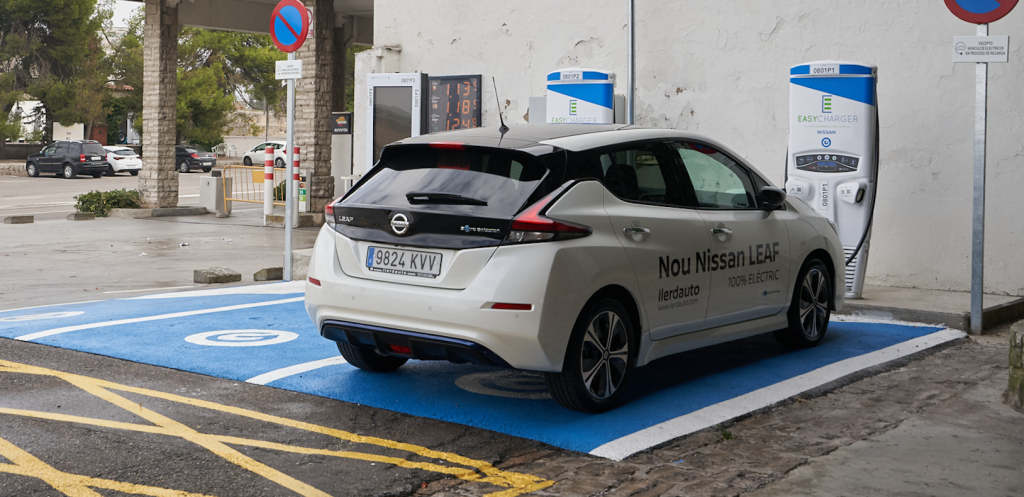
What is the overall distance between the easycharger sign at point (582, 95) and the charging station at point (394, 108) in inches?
109

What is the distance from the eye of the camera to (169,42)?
2173 cm

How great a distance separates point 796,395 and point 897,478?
1525mm

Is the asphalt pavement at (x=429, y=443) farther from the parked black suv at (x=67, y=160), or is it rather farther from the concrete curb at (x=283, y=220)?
the parked black suv at (x=67, y=160)

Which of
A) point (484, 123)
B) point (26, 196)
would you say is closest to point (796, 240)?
point (484, 123)

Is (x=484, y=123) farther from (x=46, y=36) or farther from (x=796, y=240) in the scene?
(x=46, y=36)

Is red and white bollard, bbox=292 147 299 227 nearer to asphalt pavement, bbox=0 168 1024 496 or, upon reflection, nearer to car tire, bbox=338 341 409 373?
asphalt pavement, bbox=0 168 1024 496

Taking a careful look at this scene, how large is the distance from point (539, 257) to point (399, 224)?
2.59 feet

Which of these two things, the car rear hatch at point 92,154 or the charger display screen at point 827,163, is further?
the car rear hatch at point 92,154

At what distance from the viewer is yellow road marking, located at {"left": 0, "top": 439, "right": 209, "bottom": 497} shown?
153 inches

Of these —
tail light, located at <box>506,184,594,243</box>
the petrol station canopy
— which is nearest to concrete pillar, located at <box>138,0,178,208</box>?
the petrol station canopy

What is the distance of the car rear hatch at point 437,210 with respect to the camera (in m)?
4.85

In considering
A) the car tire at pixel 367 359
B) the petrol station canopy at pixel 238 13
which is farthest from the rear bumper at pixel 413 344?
the petrol station canopy at pixel 238 13

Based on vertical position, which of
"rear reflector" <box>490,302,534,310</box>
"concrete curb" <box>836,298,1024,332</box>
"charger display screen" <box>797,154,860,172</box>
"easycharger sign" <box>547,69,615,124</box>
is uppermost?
"easycharger sign" <box>547,69,615,124</box>

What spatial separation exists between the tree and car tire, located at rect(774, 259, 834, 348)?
4412 centimetres
